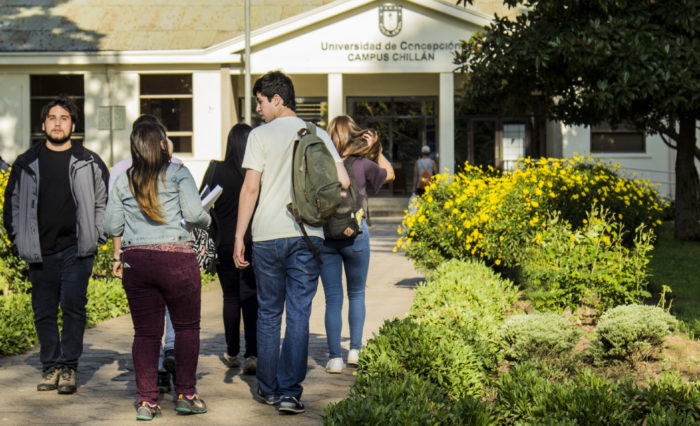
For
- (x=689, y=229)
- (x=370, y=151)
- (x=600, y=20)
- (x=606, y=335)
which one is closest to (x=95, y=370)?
(x=370, y=151)

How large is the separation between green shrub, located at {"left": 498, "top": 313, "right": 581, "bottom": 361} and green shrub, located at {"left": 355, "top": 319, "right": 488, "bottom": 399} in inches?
29.1

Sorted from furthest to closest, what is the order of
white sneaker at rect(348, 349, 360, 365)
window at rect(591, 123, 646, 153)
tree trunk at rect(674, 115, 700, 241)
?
window at rect(591, 123, 646, 153) → tree trunk at rect(674, 115, 700, 241) → white sneaker at rect(348, 349, 360, 365)

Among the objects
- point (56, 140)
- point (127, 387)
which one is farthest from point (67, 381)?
point (56, 140)

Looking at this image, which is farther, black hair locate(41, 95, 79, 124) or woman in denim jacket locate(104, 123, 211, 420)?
black hair locate(41, 95, 79, 124)

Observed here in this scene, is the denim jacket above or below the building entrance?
below

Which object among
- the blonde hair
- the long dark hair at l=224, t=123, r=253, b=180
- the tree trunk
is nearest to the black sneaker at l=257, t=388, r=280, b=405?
the long dark hair at l=224, t=123, r=253, b=180

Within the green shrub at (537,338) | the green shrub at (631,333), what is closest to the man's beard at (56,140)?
the green shrub at (537,338)

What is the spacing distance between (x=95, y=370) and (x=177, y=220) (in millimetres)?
2016

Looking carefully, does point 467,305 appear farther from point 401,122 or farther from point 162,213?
point 401,122

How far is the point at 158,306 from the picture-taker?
5465 mm

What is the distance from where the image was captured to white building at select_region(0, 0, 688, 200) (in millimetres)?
26219

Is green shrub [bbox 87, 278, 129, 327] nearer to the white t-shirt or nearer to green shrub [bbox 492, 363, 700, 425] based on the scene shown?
the white t-shirt

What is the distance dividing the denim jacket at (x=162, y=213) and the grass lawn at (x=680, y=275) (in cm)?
420

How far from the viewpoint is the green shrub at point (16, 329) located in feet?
24.7
